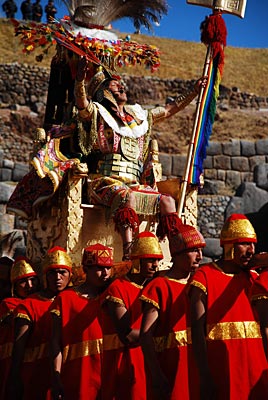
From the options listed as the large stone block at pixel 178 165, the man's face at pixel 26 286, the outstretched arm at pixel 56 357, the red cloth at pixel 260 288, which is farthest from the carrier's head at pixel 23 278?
the large stone block at pixel 178 165

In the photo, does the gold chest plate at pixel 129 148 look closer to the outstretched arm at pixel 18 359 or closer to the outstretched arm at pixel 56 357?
the outstretched arm at pixel 18 359

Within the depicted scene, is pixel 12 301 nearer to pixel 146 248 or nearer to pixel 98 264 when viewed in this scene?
pixel 98 264

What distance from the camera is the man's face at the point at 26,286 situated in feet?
27.7

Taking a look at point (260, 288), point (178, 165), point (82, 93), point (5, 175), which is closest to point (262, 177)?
point (178, 165)

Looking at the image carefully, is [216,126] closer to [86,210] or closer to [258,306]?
[86,210]

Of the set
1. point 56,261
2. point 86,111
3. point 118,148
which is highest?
point 86,111

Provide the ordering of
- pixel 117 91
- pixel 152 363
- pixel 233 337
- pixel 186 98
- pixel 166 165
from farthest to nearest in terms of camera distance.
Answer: pixel 166 165 < pixel 186 98 < pixel 117 91 < pixel 233 337 < pixel 152 363

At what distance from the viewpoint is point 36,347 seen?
7.95 meters

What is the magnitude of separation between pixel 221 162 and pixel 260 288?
16.9 m

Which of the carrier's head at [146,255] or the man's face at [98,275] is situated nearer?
the carrier's head at [146,255]

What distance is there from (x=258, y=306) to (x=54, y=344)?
180 cm

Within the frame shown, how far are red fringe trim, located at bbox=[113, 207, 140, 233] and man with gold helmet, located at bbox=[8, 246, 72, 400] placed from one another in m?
1.77

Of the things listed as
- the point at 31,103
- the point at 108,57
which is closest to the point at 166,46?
the point at 31,103

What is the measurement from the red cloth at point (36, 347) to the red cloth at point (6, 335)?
0.32m
